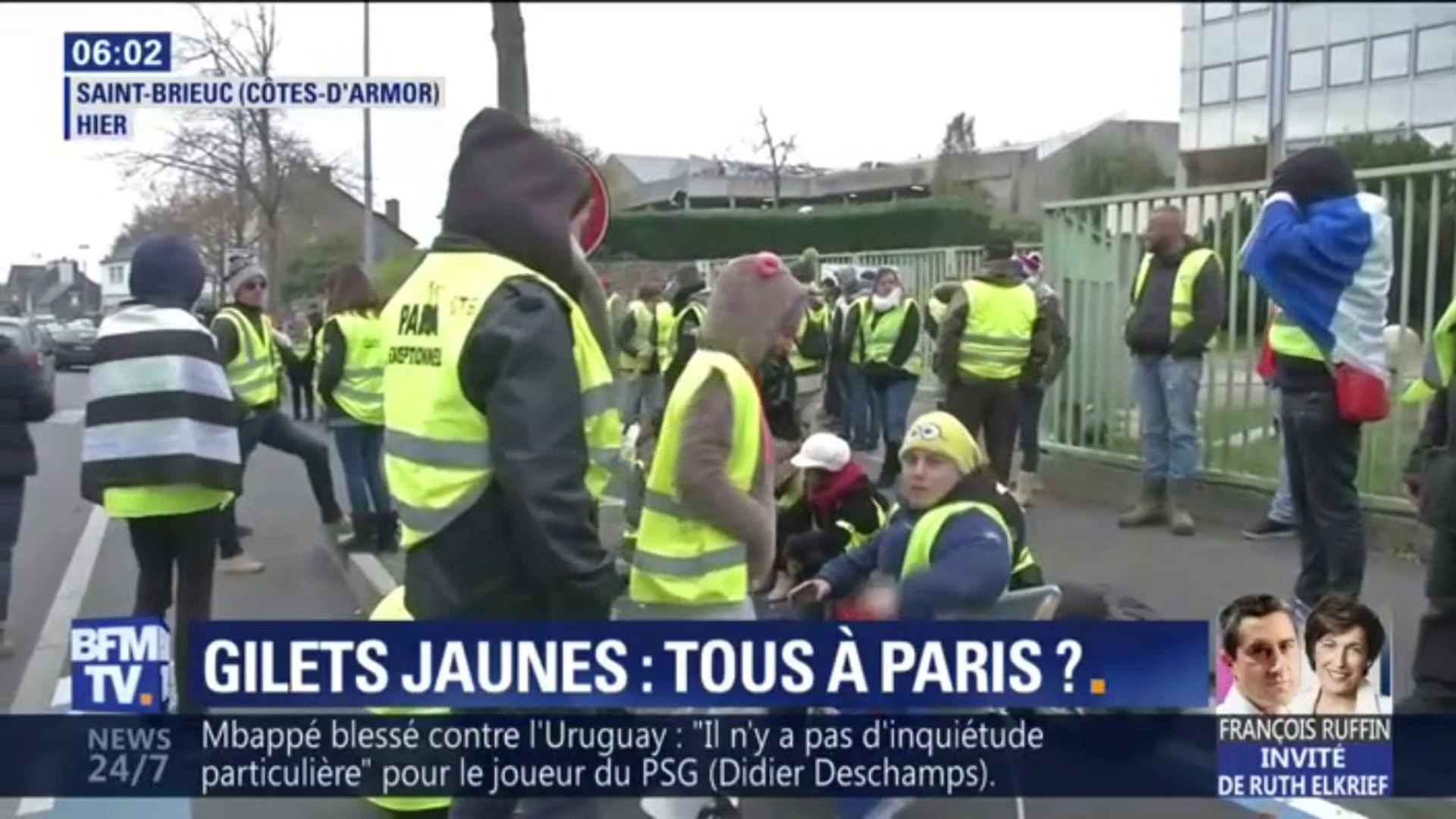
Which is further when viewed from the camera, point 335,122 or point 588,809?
point 335,122

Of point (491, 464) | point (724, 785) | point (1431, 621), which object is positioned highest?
point (491, 464)

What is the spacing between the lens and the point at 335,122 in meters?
4.13

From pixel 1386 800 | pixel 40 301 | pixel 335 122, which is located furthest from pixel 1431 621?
pixel 40 301

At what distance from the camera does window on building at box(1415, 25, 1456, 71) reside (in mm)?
4707

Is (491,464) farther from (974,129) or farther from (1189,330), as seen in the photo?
(1189,330)

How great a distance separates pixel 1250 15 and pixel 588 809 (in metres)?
2.98

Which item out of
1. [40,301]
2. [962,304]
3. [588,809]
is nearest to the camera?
[588,809]

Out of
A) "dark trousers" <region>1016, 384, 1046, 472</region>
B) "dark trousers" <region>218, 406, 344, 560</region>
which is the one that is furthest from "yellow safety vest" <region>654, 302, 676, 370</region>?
"dark trousers" <region>1016, 384, 1046, 472</region>

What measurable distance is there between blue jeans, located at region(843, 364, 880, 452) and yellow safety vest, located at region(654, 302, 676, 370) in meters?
0.77

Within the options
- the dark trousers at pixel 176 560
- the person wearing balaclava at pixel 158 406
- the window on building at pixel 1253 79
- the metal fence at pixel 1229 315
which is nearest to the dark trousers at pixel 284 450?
the dark trousers at pixel 176 560

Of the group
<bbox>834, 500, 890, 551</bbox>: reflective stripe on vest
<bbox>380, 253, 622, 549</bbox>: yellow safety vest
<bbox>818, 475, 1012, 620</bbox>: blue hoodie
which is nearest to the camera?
<bbox>380, 253, 622, 549</bbox>: yellow safety vest

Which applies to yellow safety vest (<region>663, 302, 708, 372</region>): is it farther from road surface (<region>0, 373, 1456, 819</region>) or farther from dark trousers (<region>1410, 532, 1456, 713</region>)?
dark trousers (<region>1410, 532, 1456, 713</region>)

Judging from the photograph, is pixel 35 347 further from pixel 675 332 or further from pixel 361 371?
pixel 675 332

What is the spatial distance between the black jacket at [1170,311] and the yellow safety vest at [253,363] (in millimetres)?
3178
